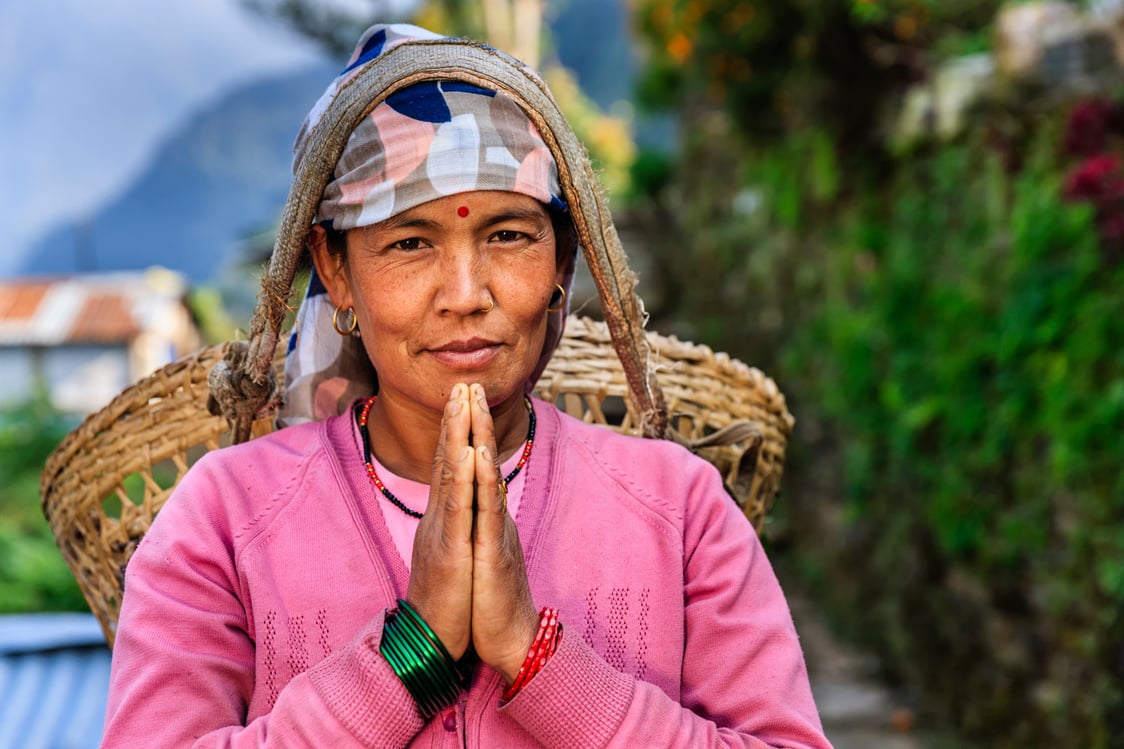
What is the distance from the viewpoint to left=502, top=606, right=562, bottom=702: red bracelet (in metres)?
1.45

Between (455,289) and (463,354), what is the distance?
0.33ft

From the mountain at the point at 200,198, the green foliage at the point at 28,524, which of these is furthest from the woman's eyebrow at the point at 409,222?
the mountain at the point at 200,198

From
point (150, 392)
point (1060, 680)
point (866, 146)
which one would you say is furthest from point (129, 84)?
point (1060, 680)

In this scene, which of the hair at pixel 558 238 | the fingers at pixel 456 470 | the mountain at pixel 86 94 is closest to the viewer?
the fingers at pixel 456 470

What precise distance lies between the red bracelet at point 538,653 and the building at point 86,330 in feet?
25.4

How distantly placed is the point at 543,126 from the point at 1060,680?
3.00m

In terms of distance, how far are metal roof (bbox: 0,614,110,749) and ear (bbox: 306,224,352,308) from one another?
1.44 meters

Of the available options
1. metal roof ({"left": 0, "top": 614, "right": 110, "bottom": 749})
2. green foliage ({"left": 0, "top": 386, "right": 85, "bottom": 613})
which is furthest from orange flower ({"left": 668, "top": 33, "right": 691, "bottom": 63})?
metal roof ({"left": 0, "top": 614, "right": 110, "bottom": 749})

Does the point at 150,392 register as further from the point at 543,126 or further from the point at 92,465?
the point at 543,126

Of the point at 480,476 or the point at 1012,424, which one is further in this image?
the point at 1012,424

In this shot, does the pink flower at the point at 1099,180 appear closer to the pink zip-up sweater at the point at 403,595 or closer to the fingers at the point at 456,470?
the pink zip-up sweater at the point at 403,595

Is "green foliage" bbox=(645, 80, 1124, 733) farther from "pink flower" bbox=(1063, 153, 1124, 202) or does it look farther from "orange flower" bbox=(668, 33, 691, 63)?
"orange flower" bbox=(668, 33, 691, 63)

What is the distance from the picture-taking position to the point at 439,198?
5.06 feet

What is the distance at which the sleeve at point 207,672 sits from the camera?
1.39m
